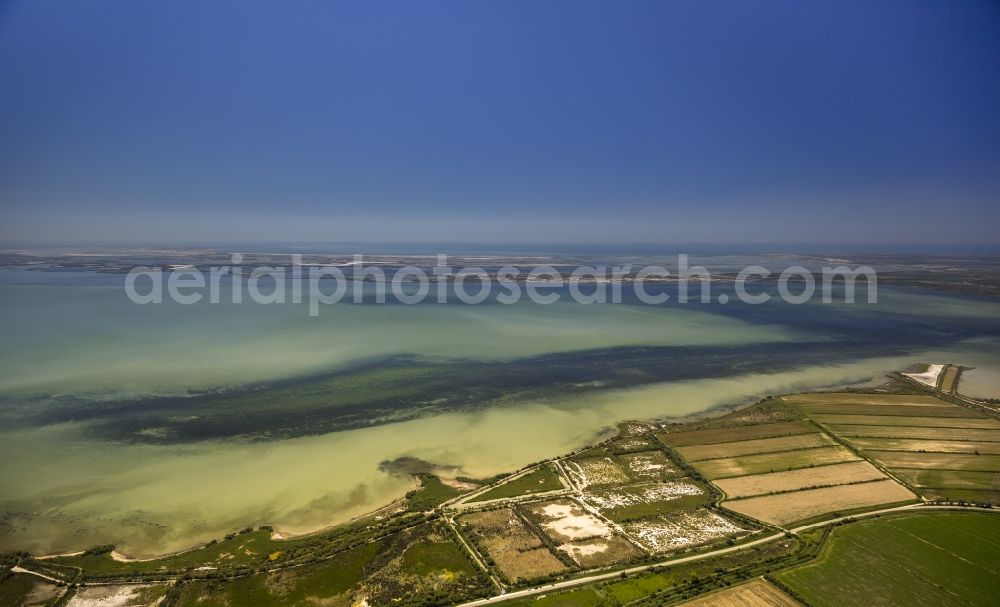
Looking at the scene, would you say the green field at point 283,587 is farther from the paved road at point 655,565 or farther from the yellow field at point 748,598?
the yellow field at point 748,598

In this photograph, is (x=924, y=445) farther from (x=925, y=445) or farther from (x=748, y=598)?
(x=748, y=598)

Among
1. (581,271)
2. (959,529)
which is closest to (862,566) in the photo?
(959,529)

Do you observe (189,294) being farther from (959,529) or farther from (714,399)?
(959,529)

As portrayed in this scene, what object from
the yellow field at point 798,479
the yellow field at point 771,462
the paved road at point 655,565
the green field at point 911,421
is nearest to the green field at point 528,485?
the paved road at point 655,565

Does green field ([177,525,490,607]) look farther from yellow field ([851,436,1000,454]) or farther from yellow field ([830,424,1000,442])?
yellow field ([830,424,1000,442])

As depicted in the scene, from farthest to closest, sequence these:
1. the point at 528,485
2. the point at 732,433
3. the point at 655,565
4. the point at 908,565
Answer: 1. the point at 732,433
2. the point at 528,485
3. the point at 908,565
4. the point at 655,565

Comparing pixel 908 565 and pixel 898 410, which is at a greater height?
pixel 898 410

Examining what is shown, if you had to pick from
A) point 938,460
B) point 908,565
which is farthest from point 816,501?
point 938,460
